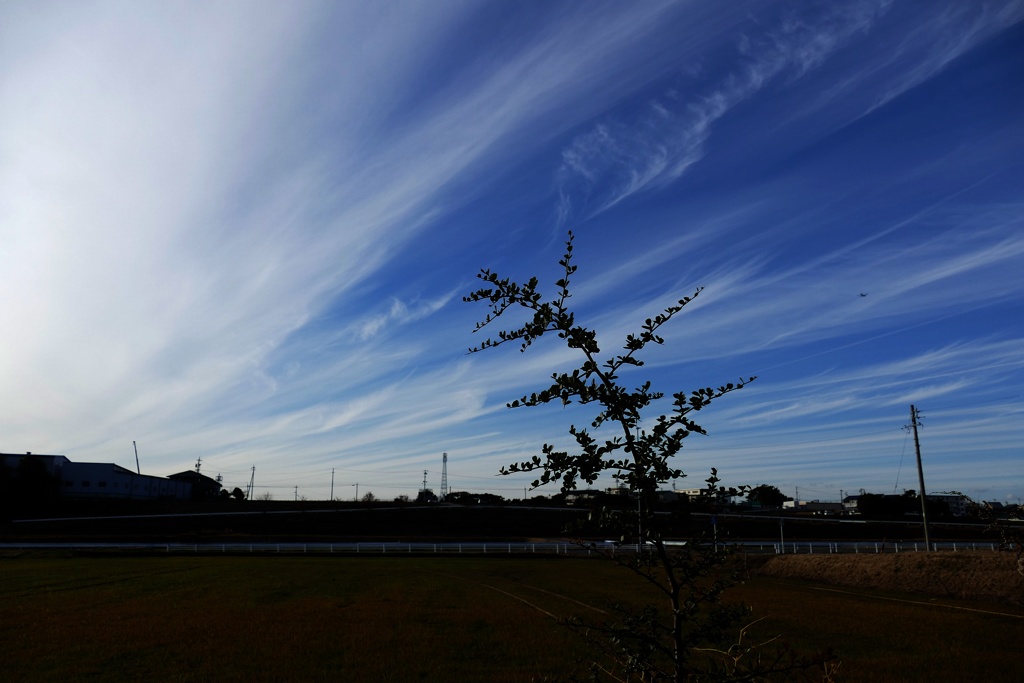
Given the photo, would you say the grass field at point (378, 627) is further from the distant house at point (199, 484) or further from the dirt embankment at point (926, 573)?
the distant house at point (199, 484)

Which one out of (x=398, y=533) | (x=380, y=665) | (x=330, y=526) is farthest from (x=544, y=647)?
(x=330, y=526)

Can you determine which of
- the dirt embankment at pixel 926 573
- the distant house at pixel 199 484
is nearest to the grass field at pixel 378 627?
the dirt embankment at pixel 926 573

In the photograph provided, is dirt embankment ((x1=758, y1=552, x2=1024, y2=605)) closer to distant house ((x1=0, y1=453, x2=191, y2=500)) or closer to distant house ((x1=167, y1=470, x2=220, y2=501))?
distant house ((x1=0, y1=453, x2=191, y2=500))

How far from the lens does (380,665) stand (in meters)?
16.1

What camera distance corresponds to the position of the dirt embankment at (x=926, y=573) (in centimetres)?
3005

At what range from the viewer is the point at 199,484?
427 feet

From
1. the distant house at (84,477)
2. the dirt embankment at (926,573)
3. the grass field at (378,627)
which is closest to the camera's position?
the grass field at (378,627)

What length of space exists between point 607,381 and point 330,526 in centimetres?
9035

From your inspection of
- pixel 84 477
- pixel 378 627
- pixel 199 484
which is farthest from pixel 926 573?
pixel 199 484

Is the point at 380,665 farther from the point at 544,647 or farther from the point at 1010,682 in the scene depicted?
the point at 1010,682

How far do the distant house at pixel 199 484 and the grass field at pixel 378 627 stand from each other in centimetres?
9710

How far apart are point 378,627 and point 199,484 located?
124684 mm

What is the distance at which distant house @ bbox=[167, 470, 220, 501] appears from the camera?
127062 millimetres

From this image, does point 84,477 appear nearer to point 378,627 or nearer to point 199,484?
point 199,484
